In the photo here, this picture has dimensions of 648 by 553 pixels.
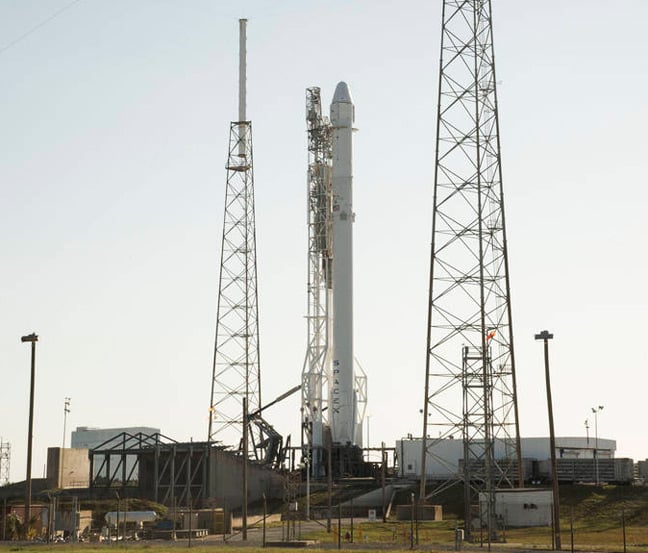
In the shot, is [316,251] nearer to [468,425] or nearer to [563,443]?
[563,443]

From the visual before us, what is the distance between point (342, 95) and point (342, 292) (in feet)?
61.5

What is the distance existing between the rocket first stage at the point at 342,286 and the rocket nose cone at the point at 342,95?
0.83 m

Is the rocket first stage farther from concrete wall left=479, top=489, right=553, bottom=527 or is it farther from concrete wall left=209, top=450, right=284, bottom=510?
concrete wall left=479, top=489, right=553, bottom=527

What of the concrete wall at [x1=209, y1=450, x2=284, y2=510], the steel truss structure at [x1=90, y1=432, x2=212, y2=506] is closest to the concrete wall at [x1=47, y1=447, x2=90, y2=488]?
the steel truss structure at [x1=90, y1=432, x2=212, y2=506]

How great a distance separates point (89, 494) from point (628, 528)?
42337 millimetres

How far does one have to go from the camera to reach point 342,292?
106562mm

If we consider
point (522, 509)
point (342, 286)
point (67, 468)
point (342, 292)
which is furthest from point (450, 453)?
point (67, 468)

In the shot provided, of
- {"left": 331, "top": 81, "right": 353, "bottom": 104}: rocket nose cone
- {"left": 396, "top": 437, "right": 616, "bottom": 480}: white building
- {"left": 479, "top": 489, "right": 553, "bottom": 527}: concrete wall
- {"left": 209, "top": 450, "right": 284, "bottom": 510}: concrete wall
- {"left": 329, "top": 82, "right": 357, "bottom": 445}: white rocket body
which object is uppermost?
{"left": 331, "top": 81, "right": 353, "bottom": 104}: rocket nose cone

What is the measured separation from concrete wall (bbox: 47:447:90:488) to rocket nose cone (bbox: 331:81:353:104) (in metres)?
39.1

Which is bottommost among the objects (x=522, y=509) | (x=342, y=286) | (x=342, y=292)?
(x=522, y=509)

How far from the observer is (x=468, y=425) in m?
74.1

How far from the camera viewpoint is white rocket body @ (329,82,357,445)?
106 m

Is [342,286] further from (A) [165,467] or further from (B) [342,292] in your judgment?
(A) [165,467]

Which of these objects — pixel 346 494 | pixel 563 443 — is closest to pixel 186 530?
pixel 346 494
